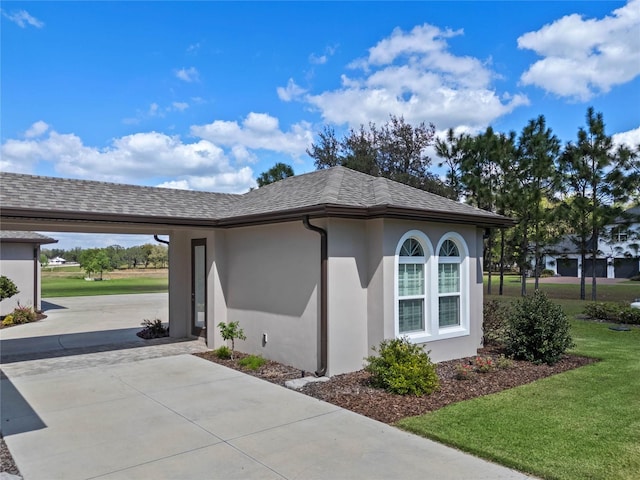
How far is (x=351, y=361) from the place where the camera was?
26.3 ft

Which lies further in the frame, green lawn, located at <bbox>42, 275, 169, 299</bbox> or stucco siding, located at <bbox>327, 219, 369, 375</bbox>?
green lawn, located at <bbox>42, 275, 169, 299</bbox>

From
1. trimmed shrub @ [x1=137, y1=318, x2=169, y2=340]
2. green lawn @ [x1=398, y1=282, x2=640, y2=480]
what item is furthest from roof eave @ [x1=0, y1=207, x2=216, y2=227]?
green lawn @ [x1=398, y1=282, x2=640, y2=480]

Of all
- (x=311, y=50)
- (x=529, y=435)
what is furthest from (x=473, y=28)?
(x=529, y=435)

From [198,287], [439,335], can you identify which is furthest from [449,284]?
[198,287]

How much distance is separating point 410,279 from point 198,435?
492cm

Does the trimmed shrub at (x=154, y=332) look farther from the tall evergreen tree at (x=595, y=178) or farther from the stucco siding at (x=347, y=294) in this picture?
the tall evergreen tree at (x=595, y=178)

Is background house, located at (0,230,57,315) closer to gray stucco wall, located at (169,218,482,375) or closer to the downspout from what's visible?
the downspout

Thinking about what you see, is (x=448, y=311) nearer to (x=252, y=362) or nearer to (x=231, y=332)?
(x=252, y=362)

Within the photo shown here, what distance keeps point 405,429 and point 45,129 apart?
1909 centimetres

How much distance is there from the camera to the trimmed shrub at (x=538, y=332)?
8656 millimetres

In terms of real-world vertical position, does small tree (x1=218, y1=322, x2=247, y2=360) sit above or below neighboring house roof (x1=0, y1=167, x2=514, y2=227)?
below

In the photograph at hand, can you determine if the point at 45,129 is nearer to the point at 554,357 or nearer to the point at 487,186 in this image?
the point at 554,357

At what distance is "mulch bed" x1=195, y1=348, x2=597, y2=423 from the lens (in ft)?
20.0

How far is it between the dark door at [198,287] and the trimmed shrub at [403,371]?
6044 mm
